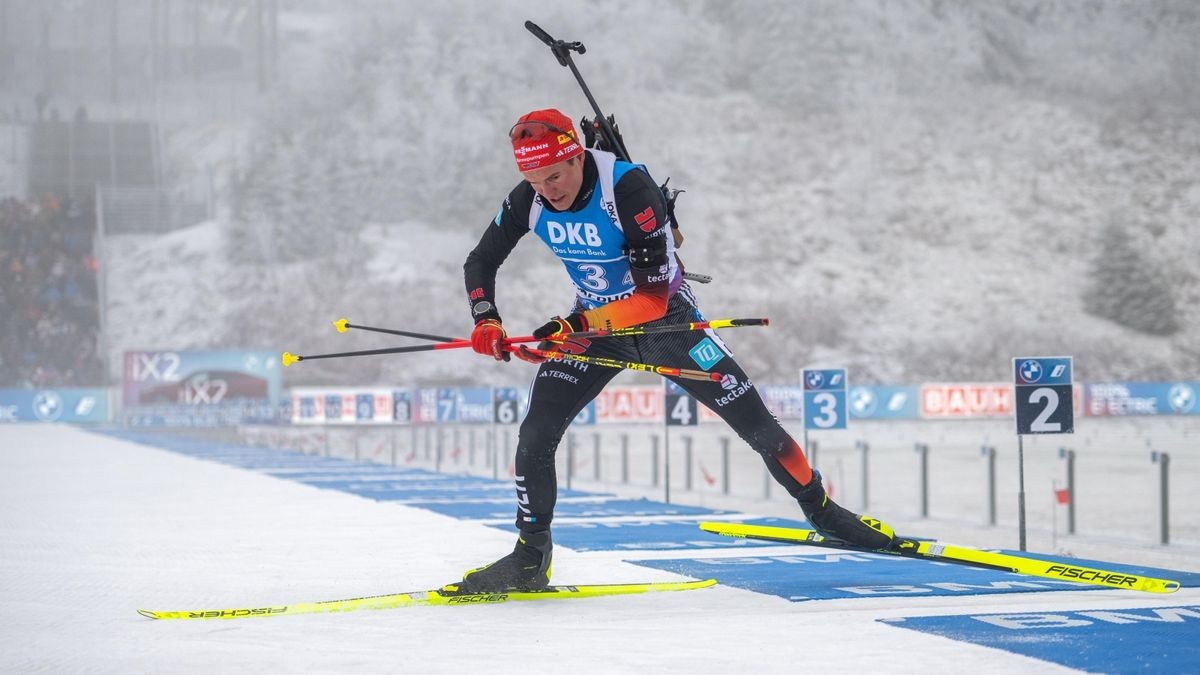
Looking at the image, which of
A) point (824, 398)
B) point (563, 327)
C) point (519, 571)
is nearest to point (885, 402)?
point (824, 398)

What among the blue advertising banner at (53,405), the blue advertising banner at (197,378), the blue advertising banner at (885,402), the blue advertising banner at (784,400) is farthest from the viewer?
the blue advertising banner at (53,405)

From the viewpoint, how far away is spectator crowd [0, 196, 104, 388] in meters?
66.1

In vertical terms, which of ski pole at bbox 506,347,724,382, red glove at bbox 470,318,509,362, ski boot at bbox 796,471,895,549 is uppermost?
red glove at bbox 470,318,509,362

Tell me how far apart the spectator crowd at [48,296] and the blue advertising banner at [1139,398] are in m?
44.3

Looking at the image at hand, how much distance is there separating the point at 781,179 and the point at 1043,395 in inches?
2767

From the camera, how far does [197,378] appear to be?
139ft

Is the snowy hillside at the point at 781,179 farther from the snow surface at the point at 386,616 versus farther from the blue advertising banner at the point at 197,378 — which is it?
the snow surface at the point at 386,616

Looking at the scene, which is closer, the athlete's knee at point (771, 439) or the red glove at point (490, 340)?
the red glove at point (490, 340)

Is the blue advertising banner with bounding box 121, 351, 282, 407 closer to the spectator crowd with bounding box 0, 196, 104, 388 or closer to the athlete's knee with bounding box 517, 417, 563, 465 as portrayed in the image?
the spectator crowd with bounding box 0, 196, 104, 388

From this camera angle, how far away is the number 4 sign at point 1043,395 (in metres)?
9.74

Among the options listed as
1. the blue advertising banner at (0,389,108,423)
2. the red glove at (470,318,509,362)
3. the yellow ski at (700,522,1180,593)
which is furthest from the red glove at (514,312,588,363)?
the blue advertising banner at (0,389,108,423)

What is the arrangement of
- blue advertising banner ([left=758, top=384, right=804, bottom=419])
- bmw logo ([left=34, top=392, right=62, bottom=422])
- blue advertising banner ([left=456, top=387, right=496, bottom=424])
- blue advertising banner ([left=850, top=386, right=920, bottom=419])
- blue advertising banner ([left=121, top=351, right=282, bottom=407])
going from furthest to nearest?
bmw logo ([left=34, top=392, right=62, bottom=422])
blue advertising banner ([left=850, top=386, right=920, bottom=419])
blue advertising banner ([left=758, top=384, right=804, bottom=419])
blue advertising banner ([left=121, top=351, right=282, bottom=407])
blue advertising banner ([left=456, top=387, right=496, bottom=424])

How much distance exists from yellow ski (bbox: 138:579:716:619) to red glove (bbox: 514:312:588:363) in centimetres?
102

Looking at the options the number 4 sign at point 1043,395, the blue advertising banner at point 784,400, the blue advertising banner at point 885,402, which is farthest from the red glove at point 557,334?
the blue advertising banner at point 885,402
